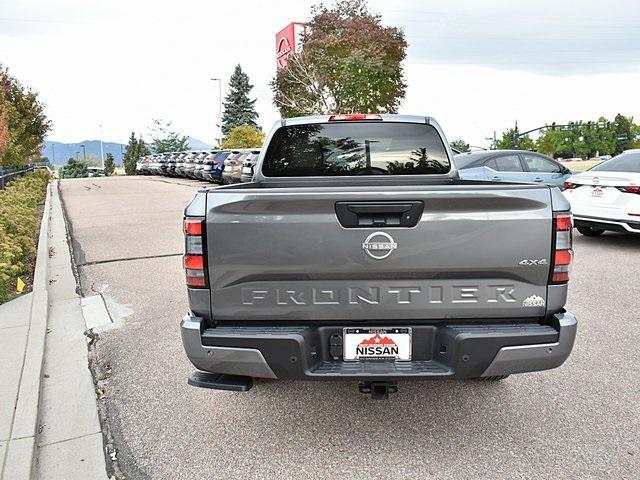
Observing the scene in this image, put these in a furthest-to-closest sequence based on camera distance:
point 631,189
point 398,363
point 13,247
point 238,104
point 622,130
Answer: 1. point 622,130
2. point 238,104
3. point 631,189
4. point 13,247
5. point 398,363

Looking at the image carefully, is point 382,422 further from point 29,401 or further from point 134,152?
point 134,152

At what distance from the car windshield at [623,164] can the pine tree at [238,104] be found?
215 ft

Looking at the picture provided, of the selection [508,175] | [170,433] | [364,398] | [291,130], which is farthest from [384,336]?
[508,175]

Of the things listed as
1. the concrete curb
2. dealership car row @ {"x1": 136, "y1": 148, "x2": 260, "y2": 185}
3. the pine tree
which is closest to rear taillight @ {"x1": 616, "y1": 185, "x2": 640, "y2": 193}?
the concrete curb

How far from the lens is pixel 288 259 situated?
2775mm

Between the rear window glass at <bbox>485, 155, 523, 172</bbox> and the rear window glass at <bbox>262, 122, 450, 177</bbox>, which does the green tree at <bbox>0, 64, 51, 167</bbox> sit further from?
the rear window glass at <bbox>262, 122, 450, 177</bbox>

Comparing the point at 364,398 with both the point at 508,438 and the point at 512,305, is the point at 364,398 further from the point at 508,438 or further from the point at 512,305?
the point at 512,305

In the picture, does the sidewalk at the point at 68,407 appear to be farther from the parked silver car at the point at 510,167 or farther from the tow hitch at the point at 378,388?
the parked silver car at the point at 510,167

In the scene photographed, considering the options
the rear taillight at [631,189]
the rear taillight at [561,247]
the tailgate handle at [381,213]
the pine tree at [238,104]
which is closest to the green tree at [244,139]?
the pine tree at [238,104]

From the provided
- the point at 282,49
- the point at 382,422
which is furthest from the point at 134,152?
the point at 382,422

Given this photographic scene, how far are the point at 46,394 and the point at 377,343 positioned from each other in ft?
8.32

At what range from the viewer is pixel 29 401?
3639 millimetres

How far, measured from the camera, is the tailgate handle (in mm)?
2764

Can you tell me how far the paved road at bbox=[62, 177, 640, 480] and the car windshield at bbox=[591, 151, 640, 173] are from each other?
4.49 m
